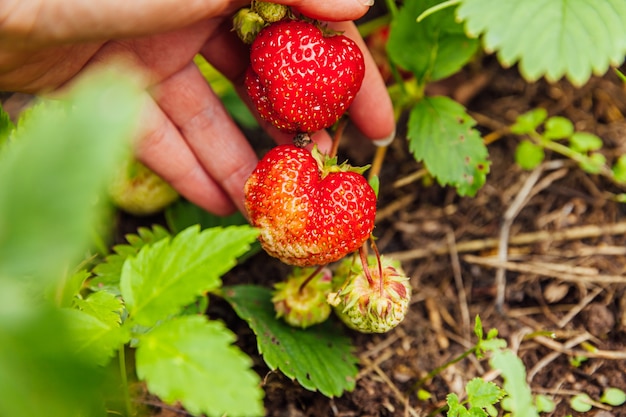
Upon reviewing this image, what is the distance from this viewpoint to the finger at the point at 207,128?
168 cm

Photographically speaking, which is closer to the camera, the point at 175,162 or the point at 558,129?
the point at 175,162

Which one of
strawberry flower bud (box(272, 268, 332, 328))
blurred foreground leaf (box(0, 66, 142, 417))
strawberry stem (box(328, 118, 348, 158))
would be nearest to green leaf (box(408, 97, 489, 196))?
strawberry stem (box(328, 118, 348, 158))

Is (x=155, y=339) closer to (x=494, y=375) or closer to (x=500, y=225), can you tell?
(x=494, y=375)

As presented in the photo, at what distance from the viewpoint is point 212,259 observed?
99 centimetres

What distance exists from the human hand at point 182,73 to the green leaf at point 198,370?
69cm

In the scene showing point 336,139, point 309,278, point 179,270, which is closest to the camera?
point 179,270

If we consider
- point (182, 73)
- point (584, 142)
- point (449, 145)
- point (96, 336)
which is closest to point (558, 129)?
point (584, 142)

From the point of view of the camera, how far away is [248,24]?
1429 mm

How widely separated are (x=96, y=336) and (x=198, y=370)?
0.24 m

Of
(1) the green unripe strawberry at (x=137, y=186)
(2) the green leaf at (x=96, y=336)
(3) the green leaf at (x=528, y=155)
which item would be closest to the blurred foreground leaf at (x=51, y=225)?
(2) the green leaf at (x=96, y=336)

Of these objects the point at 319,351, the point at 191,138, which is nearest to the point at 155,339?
the point at 319,351

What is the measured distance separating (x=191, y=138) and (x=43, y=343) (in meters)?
1.12

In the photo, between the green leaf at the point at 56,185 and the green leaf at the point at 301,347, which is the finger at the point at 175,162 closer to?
the green leaf at the point at 301,347

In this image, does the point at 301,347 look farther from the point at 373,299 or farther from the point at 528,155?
the point at 528,155
